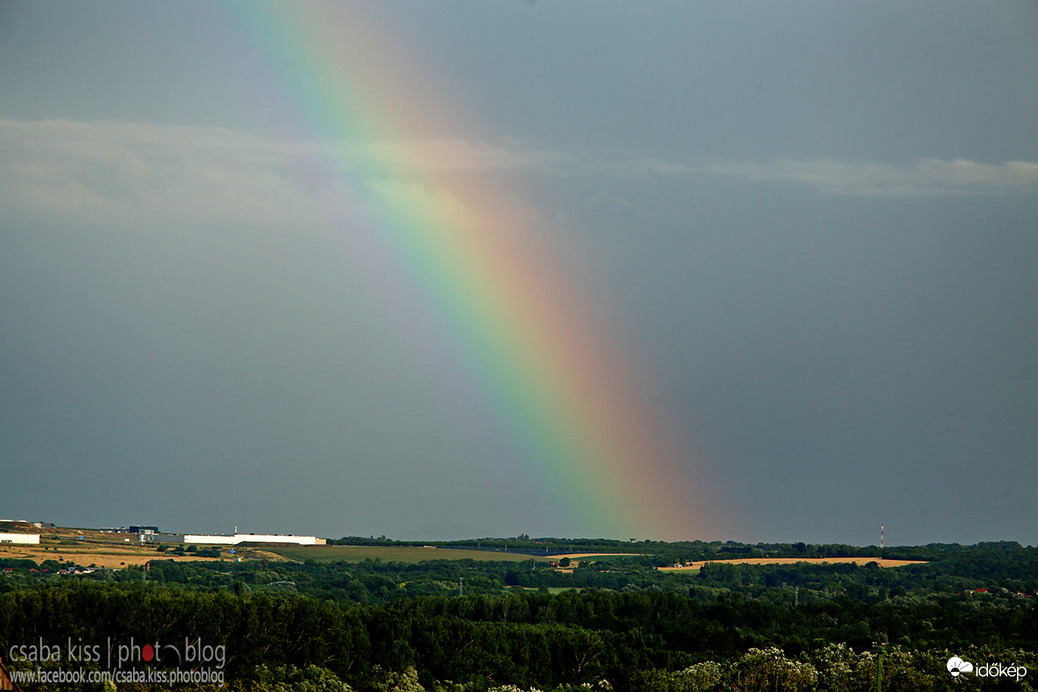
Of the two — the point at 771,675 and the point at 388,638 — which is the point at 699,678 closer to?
the point at 771,675

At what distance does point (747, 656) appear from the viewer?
3194 inches

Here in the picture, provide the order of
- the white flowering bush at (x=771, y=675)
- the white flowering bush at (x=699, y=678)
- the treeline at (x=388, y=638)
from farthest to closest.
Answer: the treeline at (x=388, y=638) < the white flowering bush at (x=699, y=678) < the white flowering bush at (x=771, y=675)

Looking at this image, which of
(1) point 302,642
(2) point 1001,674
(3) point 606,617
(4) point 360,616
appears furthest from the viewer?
(3) point 606,617

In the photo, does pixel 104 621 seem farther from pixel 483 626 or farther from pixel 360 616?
pixel 483 626

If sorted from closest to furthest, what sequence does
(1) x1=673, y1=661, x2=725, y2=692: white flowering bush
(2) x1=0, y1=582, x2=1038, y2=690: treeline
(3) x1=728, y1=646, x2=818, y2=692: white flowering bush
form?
(3) x1=728, y1=646, x2=818, y2=692: white flowering bush
(1) x1=673, y1=661, x2=725, y2=692: white flowering bush
(2) x1=0, y1=582, x2=1038, y2=690: treeline

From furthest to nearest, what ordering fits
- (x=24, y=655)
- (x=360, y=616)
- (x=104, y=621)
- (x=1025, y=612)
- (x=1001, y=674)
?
1. (x=1025, y=612)
2. (x=360, y=616)
3. (x=104, y=621)
4. (x=1001, y=674)
5. (x=24, y=655)

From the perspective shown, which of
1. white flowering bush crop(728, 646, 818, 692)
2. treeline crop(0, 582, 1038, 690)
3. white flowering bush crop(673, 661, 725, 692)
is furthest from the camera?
treeline crop(0, 582, 1038, 690)

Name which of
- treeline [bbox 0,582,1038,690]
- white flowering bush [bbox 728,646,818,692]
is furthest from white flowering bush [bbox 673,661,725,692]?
treeline [bbox 0,582,1038,690]

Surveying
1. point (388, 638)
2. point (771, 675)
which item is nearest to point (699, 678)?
point (771, 675)

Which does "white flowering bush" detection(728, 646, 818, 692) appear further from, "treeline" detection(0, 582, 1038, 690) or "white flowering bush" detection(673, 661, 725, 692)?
"treeline" detection(0, 582, 1038, 690)

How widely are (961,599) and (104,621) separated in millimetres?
140419

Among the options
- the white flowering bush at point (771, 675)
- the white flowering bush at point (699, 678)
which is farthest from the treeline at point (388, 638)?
the white flowering bush at point (771, 675)

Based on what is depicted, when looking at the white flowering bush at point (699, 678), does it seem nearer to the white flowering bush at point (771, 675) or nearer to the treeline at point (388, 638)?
the white flowering bush at point (771, 675)

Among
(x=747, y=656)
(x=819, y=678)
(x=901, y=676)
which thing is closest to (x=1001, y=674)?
(x=901, y=676)
